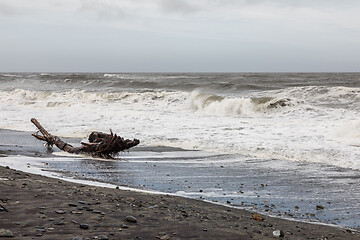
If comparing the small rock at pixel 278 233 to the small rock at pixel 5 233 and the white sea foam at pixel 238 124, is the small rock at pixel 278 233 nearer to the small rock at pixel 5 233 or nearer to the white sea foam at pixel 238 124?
the small rock at pixel 5 233

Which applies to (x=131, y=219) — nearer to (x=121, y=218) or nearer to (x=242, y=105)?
(x=121, y=218)

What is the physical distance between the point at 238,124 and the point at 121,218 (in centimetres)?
1027

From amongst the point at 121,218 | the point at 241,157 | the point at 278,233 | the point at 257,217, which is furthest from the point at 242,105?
the point at 121,218

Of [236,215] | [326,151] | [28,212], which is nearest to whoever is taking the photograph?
[28,212]

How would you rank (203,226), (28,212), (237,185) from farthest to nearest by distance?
(237,185) < (203,226) < (28,212)

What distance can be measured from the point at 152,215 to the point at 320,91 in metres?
21.3

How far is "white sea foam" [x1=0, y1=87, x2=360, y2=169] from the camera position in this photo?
962 cm

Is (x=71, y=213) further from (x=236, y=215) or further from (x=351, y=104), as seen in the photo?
(x=351, y=104)

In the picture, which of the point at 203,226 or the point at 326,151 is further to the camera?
the point at 326,151

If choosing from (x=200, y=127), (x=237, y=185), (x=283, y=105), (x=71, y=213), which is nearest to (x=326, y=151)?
(x=237, y=185)

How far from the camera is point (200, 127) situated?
13.3 m

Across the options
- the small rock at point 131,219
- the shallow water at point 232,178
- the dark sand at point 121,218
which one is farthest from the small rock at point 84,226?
the shallow water at point 232,178

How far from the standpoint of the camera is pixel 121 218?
12.6 ft

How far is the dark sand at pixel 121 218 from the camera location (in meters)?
3.37
